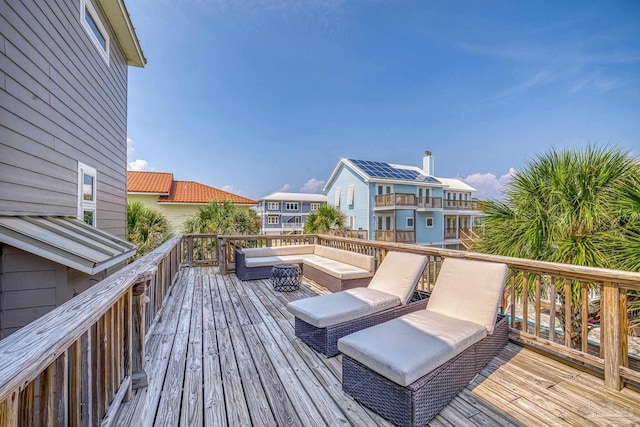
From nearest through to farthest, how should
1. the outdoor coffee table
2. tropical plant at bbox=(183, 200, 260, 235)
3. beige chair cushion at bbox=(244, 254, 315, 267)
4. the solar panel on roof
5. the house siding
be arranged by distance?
the outdoor coffee table → beige chair cushion at bbox=(244, 254, 315, 267) → tropical plant at bbox=(183, 200, 260, 235) → the house siding → the solar panel on roof

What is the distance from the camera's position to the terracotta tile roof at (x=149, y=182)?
15385mm

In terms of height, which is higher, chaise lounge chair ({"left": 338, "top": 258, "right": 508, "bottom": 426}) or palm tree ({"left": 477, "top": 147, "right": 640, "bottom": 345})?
palm tree ({"left": 477, "top": 147, "right": 640, "bottom": 345})

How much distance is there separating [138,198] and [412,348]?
17.1 m

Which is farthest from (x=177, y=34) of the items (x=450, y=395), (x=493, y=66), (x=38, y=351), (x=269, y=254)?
(x=493, y=66)

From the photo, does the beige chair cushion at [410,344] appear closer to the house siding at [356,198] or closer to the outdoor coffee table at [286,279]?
the outdoor coffee table at [286,279]

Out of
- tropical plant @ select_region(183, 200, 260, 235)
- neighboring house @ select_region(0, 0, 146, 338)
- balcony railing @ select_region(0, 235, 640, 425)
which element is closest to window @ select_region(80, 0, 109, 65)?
neighboring house @ select_region(0, 0, 146, 338)

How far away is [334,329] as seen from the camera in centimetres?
281

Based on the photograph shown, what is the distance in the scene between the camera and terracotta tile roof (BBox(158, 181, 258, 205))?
1577cm

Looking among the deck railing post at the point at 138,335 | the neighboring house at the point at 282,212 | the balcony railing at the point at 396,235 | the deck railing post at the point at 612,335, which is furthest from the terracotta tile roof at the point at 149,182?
the deck railing post at the point at 612,335

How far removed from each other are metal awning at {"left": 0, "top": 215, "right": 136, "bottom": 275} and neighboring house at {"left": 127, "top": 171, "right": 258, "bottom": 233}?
38.0ft

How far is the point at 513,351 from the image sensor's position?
2844 millimetres

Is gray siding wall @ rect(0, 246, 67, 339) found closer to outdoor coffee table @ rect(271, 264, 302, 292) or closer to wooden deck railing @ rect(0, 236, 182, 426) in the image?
wooden deck railing @ rect(0, 236, 182, 426)

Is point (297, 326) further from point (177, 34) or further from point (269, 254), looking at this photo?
point (177, 34)

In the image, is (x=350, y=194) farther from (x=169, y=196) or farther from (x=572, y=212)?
(x=572, y=212)
